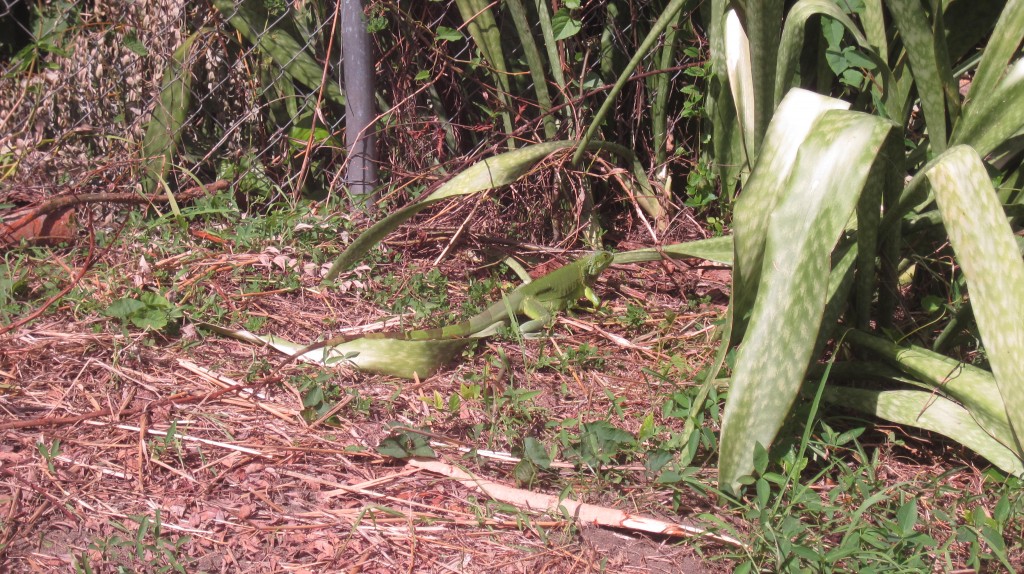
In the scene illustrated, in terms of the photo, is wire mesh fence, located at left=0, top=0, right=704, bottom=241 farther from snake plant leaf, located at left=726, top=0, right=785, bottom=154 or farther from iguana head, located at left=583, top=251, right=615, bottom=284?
snake plant leaf, located at left=726, top=0, right=785, bottom=154

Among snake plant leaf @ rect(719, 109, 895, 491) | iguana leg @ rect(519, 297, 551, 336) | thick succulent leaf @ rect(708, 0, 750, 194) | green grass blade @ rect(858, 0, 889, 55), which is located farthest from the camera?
thick succulent leaf @ rect(708, 0, 750, 194)

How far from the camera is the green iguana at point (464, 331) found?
2322 mm

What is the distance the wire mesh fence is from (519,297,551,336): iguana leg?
30.5 inches

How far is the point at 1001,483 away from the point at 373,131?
7.19 ft

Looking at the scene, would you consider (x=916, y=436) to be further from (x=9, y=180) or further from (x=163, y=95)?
(x=9, y=180)

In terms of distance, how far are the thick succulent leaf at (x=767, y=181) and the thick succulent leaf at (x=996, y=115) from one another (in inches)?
15.5

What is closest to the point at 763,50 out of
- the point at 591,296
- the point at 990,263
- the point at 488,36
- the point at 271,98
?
the point at 990,263

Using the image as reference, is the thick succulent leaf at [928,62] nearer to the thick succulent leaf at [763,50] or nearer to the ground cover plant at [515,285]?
the ground cover plant at [515,285]

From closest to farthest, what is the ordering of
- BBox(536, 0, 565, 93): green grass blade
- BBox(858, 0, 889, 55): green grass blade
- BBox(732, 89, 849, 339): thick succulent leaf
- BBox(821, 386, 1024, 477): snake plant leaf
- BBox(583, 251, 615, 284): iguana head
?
BBox(732, 89, 849, 339): thick succulent leaf
BBox(821, 386, 1024, 477): snake plant leaf
BBox(858, 0, 889, 55): green grass blade
BBox(583, 251, 615, 284): iguana head
BBox(536, 0, 565, 93): green grass blade

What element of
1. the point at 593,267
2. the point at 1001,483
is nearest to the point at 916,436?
the point at 1001,483

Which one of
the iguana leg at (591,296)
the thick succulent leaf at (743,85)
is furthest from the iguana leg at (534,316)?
the thick succulent leaf at (743,85)

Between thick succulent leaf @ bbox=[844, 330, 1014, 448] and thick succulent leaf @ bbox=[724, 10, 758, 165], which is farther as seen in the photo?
thick succulent leaf @ bbox=[724, 10, 758, 165]

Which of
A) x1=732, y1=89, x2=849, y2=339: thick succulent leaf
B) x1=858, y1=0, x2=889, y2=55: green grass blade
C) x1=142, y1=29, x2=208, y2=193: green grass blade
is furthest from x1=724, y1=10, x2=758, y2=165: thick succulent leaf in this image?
x1=142, y1=29, x2=208, y2=193: green grass blade

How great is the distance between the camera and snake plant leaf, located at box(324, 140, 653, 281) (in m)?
2.45
